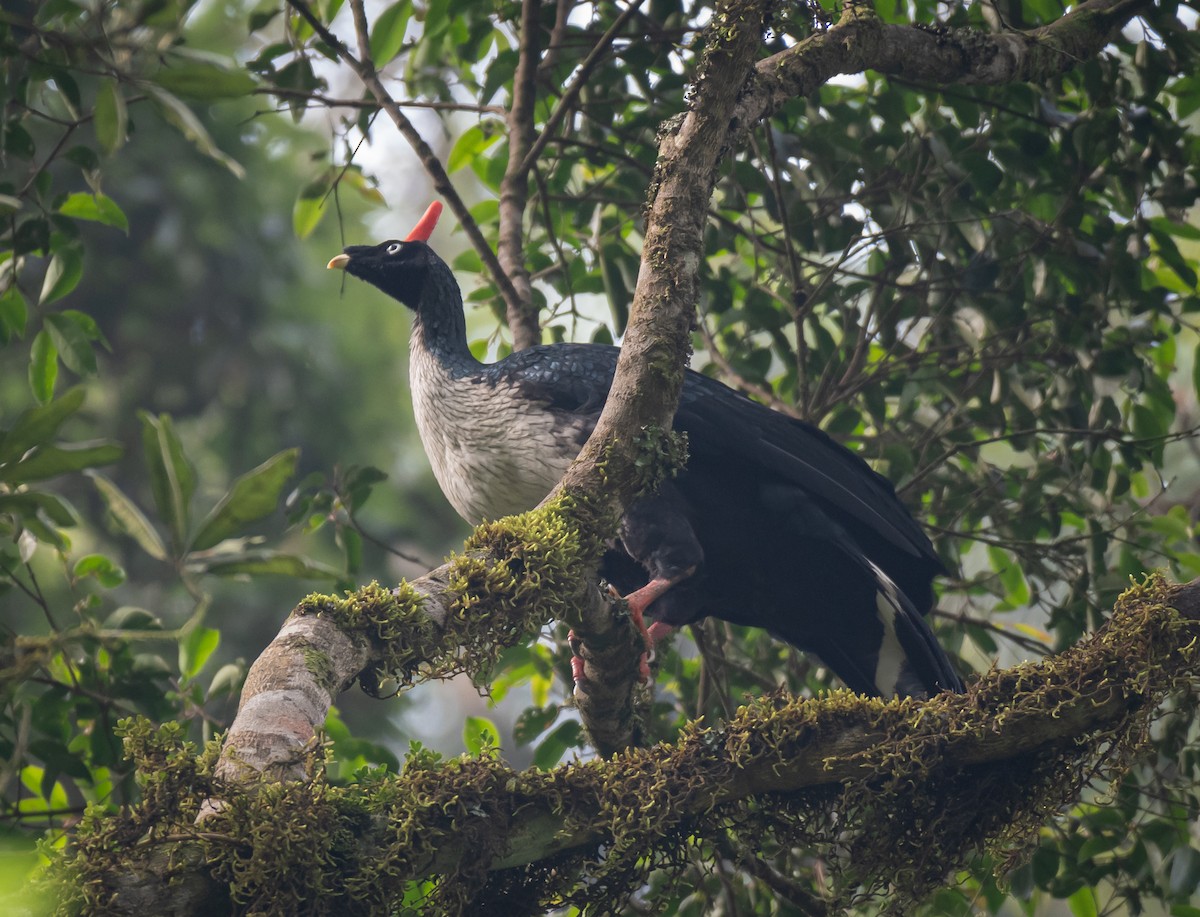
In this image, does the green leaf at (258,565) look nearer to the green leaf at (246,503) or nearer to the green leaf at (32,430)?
the green leaf at (246,503)

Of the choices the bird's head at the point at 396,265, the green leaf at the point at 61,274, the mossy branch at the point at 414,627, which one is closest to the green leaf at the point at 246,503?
the mossy branch at the point at 414,627

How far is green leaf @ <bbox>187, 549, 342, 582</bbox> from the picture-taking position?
179 cm

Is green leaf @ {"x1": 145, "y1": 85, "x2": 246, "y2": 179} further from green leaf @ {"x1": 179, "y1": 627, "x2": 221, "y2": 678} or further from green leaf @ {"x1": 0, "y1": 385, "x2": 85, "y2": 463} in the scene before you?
green leaf @ {"x1": 179, "y1": 627, "x2": 221, "y2": 678}

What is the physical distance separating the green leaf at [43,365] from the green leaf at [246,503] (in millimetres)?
1970

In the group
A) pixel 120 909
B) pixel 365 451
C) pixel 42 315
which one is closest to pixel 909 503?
pixel 42 315

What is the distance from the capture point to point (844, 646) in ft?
14.2

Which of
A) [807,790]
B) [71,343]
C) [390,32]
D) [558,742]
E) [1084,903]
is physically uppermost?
[390,32]

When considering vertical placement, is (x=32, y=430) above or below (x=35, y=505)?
above

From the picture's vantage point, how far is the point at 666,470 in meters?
3.29

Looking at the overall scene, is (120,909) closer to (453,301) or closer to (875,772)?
(875,772)

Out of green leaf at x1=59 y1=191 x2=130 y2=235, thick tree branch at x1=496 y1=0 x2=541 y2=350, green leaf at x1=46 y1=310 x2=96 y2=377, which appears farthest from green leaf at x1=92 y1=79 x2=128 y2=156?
thick tree branch at x1=496 y1=0 x2=541 y2=350

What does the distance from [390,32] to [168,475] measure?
3438 mm

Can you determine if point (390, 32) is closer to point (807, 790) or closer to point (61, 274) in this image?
point (61, 274)

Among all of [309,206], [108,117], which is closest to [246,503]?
[108,117]
